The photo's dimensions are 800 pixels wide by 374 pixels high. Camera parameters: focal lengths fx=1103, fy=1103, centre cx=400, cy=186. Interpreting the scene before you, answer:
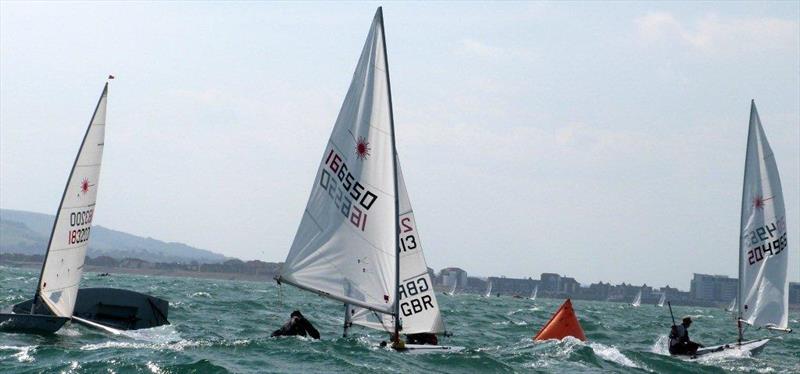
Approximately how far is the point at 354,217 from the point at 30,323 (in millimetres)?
9004

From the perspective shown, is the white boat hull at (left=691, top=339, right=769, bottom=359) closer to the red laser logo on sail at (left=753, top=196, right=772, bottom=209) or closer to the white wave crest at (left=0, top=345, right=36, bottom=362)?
the red laser logo on sail at (left=753, top=196, right=772, bottom=209)

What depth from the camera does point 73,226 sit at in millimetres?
26766

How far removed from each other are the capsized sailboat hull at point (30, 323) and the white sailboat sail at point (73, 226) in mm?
573

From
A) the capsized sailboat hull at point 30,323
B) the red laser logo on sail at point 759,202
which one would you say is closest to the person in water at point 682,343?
the red laser logo on sail at point 759,202

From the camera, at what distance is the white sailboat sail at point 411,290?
24484 millimetres

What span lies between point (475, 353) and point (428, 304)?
5.21ft

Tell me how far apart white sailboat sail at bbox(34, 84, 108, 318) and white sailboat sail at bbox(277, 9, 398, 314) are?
21.8ft

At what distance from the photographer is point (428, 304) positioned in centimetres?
2498

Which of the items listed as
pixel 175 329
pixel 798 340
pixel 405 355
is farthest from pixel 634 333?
pixel 405 355

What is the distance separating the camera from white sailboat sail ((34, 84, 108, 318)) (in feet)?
85.7

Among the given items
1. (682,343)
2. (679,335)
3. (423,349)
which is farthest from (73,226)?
(682,343)

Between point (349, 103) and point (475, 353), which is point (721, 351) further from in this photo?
point (349, 103)

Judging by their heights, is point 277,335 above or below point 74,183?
below

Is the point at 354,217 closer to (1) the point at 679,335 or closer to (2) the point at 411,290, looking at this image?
(2) the point at 411,290
